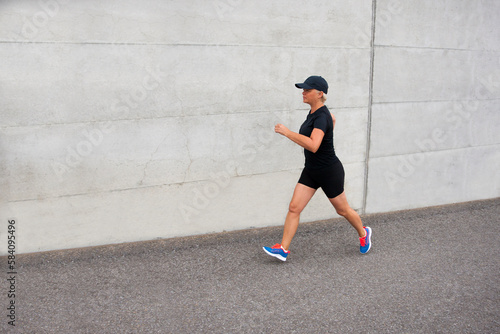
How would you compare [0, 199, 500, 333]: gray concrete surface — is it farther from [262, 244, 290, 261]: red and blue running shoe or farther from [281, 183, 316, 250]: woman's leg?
[281, 183, 316, 250]: woman's leg

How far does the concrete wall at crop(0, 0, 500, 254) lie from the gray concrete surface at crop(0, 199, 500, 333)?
332 millimetres

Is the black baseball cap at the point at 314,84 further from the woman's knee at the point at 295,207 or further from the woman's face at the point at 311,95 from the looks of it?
the woman's knee at the point at 295,207

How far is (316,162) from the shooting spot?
3.86 m

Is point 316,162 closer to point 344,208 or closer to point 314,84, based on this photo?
point 344,208

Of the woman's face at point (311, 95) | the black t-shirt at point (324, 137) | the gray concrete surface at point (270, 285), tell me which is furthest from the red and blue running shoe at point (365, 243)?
the woman's face at point (311, 95)

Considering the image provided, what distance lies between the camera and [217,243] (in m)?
4.50

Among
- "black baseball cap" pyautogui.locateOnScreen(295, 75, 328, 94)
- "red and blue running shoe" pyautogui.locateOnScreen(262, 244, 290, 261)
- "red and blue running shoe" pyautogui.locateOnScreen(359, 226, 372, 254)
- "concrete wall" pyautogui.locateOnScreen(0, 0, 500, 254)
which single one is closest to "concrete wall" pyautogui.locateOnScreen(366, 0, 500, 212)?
"concrete wall" pyautogui.locateOnScreen(0, 0, 500, 254)

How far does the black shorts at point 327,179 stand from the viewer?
3.87 meters

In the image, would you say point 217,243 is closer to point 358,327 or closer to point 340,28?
point 358,327

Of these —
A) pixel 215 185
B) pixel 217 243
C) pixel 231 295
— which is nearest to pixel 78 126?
pixel 215 185

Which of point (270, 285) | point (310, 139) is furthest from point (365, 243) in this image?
point (310, 139)

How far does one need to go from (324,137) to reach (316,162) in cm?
25

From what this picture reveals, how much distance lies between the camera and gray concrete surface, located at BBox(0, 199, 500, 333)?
3020mm

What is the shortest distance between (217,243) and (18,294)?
1.90 meters
